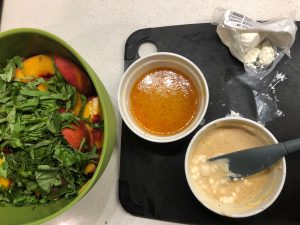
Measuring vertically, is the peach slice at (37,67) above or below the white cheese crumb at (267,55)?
below

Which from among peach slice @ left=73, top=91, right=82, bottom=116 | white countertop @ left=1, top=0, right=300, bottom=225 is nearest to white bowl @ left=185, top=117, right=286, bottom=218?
white countertop @ left=1, top=0, right=300, bottom=225

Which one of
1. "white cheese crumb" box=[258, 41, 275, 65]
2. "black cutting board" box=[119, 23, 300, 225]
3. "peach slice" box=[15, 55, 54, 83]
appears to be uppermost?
"white cheese crumb" box=[258, 41, 275, 65]

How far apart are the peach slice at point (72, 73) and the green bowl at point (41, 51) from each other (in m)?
0.01

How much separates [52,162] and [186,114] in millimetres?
298

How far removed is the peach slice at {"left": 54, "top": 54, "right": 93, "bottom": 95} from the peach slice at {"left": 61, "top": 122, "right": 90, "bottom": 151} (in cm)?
9

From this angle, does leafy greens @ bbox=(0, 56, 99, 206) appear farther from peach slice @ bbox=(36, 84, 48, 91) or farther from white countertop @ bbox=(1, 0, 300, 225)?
white countertop @ bbox=(1, 0, 300, 225)

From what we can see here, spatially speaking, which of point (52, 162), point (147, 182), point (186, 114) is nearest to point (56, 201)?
point (52, 162)

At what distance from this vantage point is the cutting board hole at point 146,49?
0.84 meters

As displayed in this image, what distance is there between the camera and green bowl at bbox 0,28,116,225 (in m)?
0.67

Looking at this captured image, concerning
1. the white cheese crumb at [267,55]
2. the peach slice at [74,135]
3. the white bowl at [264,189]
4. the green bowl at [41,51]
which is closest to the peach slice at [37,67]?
the green bowl at [41,51]

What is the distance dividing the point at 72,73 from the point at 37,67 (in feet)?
0.30

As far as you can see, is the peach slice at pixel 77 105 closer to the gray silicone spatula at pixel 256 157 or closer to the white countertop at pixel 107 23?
the white countertop at pixel 107 23

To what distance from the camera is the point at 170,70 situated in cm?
79

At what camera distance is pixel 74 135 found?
0.67 m
